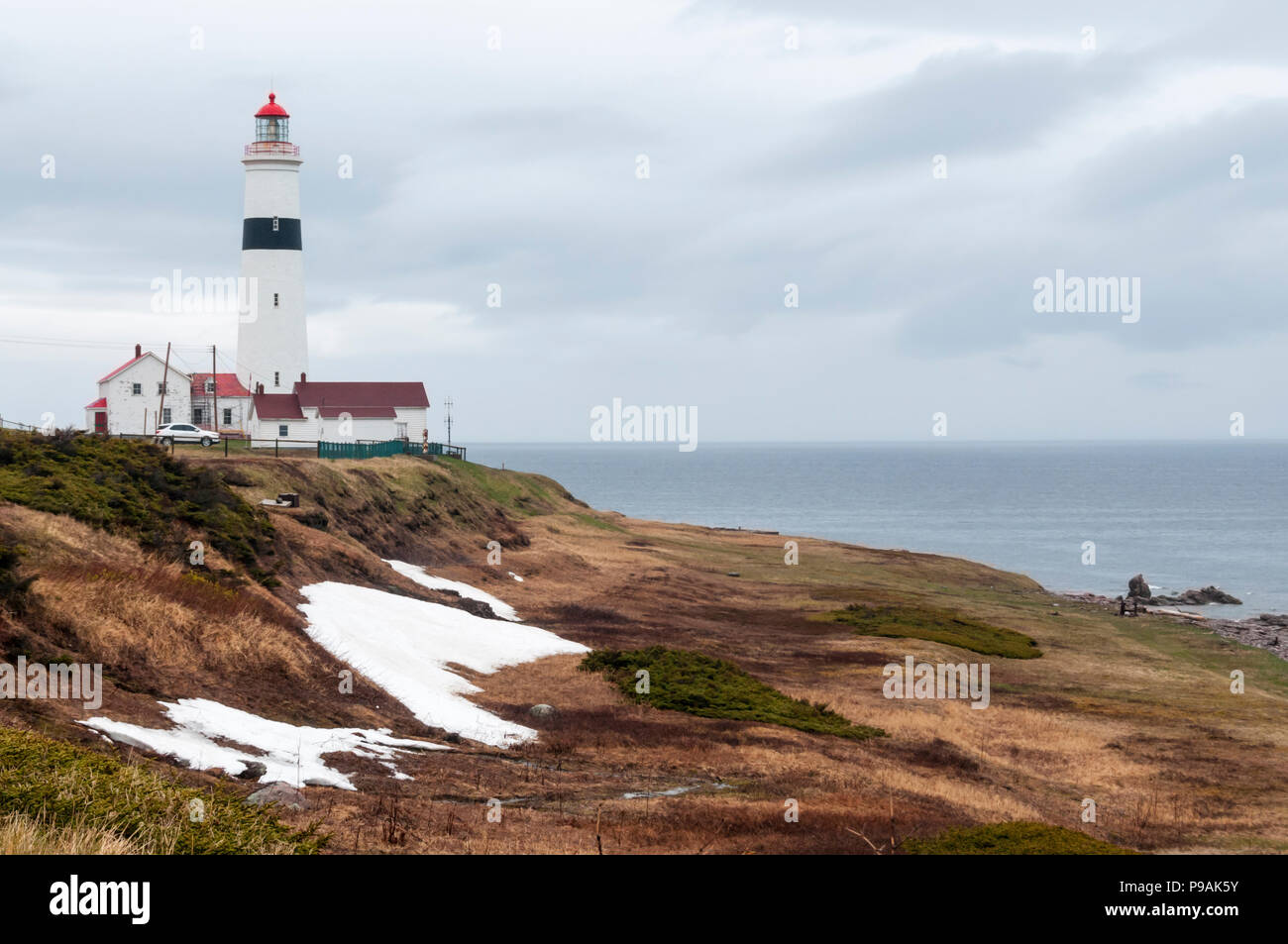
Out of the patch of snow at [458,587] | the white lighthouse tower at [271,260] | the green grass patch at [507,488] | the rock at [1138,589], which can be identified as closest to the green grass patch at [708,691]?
the patch of snow at [458,587]

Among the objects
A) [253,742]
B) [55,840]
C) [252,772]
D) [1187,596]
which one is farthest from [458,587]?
[1187,596]

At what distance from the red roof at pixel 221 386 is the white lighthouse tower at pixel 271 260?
684mm

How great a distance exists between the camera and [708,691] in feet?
98.9

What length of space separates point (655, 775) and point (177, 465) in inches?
818

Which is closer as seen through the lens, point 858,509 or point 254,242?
point 254,242

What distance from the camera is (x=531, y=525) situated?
74.4m

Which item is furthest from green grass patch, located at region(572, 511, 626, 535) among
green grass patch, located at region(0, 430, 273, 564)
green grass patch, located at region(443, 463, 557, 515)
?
green grass patch, located at region(0, 430, 273, 564)

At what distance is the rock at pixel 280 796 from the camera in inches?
578

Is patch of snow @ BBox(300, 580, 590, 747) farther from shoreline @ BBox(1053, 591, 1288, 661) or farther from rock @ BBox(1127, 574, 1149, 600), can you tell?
rock @ BBox(1127, 574, 1149, 600)

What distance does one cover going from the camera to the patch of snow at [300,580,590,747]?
2558 centimetres

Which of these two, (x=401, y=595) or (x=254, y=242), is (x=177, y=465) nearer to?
(x=401, y=595)
